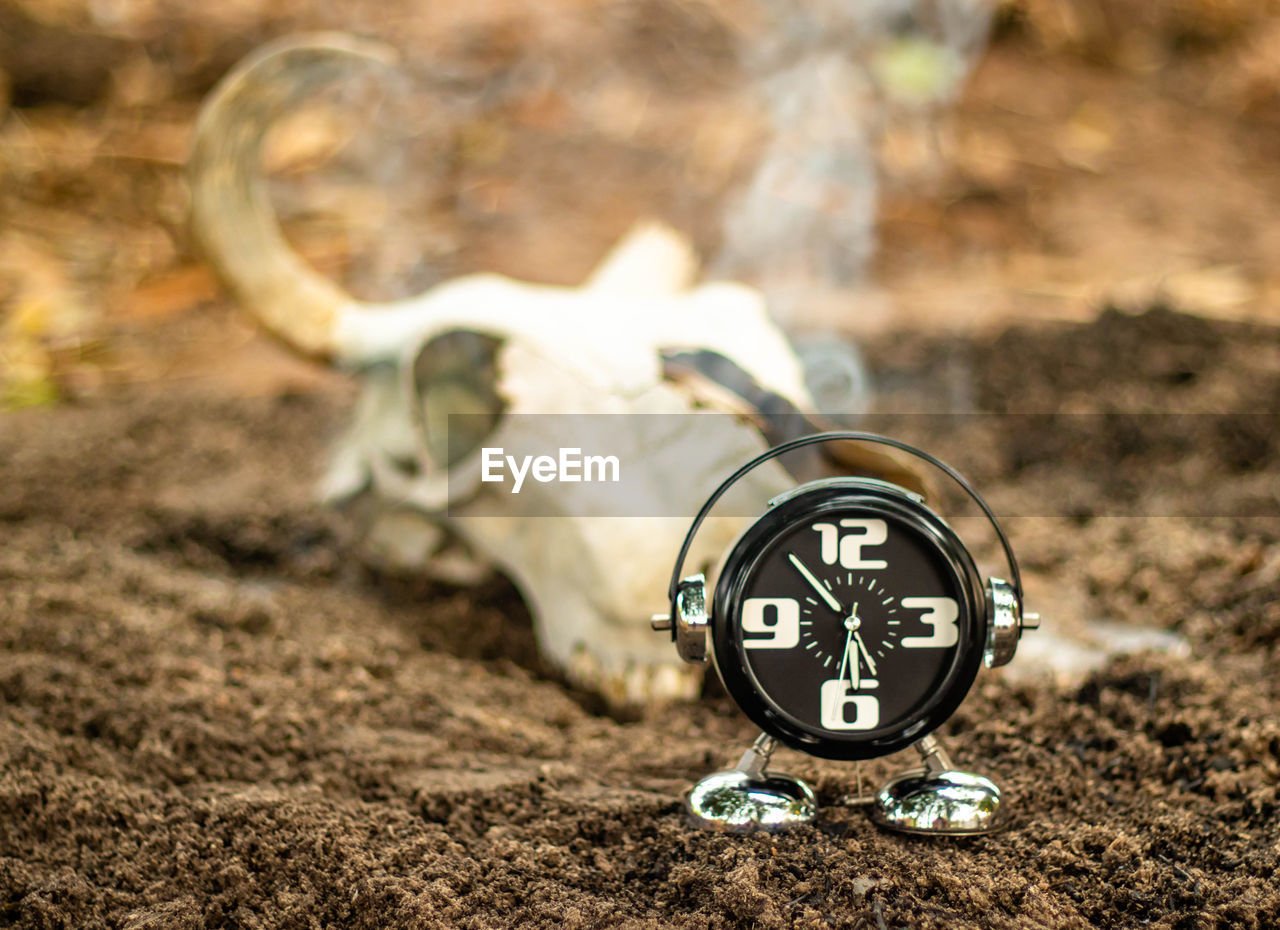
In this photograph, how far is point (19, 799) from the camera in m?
1.41

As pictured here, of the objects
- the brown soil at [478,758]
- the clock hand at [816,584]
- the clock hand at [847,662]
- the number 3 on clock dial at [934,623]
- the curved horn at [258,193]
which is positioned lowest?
the brown soil at [478,758]

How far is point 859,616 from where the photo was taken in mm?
1341

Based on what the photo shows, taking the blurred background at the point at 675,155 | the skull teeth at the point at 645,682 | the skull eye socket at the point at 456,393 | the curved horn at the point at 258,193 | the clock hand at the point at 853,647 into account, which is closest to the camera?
the clock hand at the point at 853,647

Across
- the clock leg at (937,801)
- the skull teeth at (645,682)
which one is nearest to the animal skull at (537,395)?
the skull teeth at (645,682)

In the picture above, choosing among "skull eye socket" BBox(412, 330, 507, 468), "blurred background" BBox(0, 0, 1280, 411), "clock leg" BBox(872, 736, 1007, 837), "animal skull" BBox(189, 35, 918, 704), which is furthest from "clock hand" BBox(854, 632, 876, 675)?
"blurred background" BBox(0, 0, 1280, 411)

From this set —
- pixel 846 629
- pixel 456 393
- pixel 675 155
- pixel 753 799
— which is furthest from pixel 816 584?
pixel 675 155

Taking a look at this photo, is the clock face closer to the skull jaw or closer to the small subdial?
the small subdial

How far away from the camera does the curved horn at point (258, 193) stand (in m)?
2.32

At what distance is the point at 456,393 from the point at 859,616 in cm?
116

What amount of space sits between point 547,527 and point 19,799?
942 mm

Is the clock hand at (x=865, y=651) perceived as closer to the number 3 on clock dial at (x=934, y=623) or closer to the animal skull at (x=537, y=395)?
the number 3 on clock dial at (x=934, y=623)

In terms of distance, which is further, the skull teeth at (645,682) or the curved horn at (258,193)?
the curved horn at (258,193)

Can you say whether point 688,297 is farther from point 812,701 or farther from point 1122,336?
point 1122,336

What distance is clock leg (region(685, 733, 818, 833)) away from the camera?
1317 millimetres
